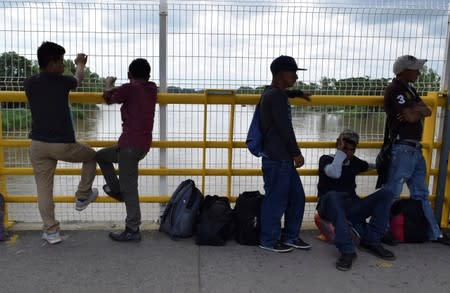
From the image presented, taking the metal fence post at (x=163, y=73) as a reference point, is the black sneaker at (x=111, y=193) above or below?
below

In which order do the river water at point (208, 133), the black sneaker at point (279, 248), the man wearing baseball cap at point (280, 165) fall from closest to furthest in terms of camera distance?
the man wearing baseball cap at point (280, 165)
the black sneaker at point (279, 248)
the river water at point (208, 133)

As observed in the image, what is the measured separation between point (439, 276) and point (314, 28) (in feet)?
8.29

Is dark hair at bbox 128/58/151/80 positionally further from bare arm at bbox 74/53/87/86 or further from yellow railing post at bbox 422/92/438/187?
yellow railing post at bbox 422/92/438/187

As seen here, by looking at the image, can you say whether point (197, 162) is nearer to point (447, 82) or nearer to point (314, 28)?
point (314, 28)

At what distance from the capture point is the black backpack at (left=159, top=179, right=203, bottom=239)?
4121 mm

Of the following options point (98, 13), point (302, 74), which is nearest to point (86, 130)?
point (98, 13)

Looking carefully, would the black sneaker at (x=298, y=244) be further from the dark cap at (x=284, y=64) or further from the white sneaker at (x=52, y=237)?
the white sneaker at (x=52, y=237)

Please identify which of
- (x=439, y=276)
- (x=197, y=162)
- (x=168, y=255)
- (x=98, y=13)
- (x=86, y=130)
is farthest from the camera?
(x=197, y=162)

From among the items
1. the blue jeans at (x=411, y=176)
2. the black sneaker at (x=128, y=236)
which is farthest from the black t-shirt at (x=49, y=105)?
the blue jeans at (x=411, y=176)

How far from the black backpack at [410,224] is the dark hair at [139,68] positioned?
2783mm

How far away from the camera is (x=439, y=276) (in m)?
3.54

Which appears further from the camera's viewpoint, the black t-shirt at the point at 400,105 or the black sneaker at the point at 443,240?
the black sneaker at the point at 443,240

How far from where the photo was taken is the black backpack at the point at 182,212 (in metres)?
4.12

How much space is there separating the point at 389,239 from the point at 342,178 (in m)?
0.78
